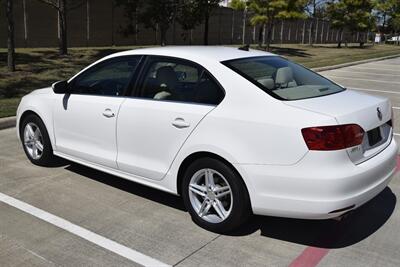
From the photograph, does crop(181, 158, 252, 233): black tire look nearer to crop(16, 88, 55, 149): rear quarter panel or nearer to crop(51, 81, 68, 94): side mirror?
crop(51, 81, 68, 94): side mirror

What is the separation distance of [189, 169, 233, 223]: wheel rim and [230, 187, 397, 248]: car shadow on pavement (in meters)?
0.24

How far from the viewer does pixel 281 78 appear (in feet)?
14.9

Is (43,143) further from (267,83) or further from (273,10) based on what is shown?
→ (273,10)

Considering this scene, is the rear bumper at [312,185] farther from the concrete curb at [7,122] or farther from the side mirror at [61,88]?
the concrete curb at [7,122]

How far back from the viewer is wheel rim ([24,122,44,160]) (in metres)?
5.91

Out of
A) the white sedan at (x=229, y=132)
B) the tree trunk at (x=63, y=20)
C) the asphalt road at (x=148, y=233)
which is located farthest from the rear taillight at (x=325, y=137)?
the tree trunk at (x=63, y=20)

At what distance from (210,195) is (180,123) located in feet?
2.25

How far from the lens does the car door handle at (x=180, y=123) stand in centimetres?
422

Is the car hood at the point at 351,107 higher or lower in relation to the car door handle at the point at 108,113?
higher

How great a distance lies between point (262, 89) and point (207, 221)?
4.12 ft

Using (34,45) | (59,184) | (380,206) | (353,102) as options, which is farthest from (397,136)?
(34,45)

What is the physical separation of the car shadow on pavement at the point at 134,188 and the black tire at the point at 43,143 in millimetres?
253

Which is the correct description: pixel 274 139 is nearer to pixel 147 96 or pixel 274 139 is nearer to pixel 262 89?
pixel 262 89

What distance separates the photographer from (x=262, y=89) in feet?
13.2
